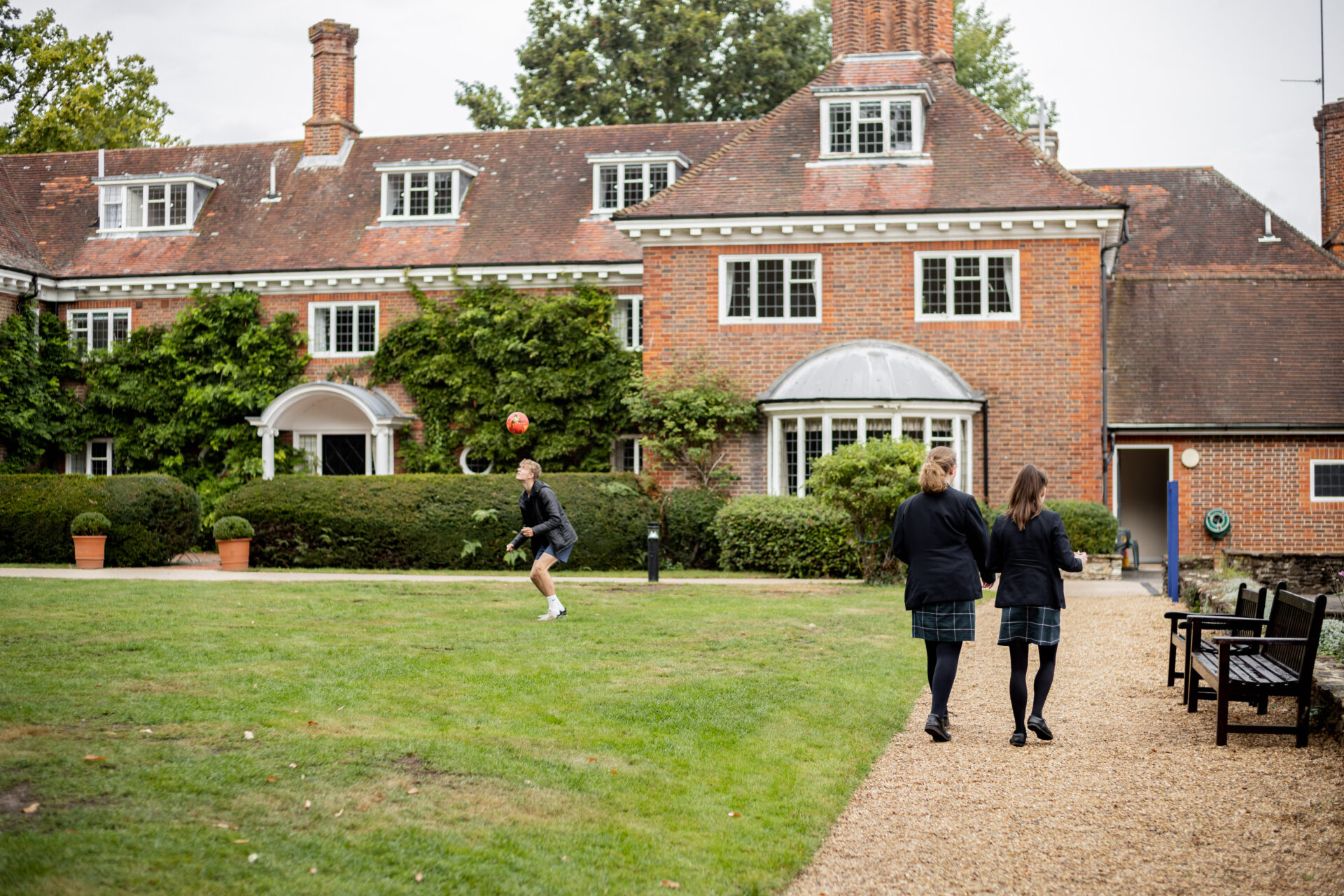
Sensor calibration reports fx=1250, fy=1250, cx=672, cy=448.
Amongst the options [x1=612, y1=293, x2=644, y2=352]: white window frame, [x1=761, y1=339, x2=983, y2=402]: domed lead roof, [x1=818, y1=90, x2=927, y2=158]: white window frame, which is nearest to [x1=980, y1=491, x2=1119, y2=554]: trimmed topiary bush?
[x1=761, y1=339, x2=983, y2=402]: domed lead roof

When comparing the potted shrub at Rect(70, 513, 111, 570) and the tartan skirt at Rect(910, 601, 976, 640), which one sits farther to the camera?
the potted shrub at Rect(70, 513, 111, 570)

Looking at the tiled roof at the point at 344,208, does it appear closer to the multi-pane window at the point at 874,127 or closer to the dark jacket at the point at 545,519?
the multi-pane window at the point at 874,127

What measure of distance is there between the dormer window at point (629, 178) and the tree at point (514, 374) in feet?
7.64

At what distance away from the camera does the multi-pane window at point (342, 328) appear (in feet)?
83.6

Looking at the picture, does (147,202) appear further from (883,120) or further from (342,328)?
(883,120)

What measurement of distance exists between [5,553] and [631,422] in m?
10.6

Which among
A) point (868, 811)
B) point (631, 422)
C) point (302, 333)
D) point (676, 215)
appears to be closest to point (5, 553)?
point (302, 333)

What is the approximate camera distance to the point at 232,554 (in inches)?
746

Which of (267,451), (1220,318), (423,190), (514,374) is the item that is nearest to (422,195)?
(423,190)

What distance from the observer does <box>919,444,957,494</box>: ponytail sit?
763 centimetres

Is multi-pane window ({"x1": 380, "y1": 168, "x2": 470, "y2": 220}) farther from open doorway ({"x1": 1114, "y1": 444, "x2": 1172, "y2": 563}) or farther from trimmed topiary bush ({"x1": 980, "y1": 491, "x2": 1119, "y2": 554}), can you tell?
open doorway ({"x1": 1114, "y1": 444, "x2": 1172, "y2": 563})

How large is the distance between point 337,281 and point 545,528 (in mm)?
14672

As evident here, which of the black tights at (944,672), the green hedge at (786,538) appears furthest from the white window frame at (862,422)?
the black tights at (944,672)

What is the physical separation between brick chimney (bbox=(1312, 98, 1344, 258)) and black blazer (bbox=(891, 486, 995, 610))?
23996 mm
